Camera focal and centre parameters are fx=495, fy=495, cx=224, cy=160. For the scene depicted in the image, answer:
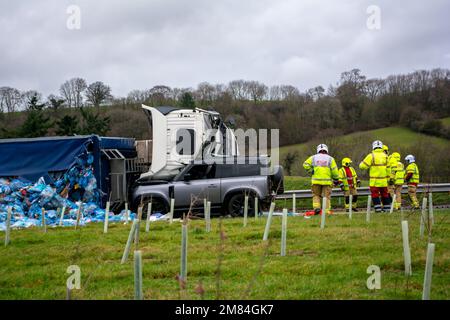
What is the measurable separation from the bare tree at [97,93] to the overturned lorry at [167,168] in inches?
1593

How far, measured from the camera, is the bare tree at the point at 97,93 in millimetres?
53781

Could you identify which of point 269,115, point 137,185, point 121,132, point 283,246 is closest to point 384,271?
point 283,246

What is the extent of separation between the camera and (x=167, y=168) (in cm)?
1538

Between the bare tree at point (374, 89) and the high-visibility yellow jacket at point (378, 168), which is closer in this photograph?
the high-visibility yellow jacket at point (378, 168)

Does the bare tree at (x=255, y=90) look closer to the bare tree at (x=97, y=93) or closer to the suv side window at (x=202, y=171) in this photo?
the bare tree at (x=97, y=93)

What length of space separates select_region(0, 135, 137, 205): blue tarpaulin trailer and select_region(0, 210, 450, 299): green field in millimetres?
4093

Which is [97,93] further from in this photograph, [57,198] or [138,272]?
[138,272]

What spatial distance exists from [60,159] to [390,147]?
29.0 meters

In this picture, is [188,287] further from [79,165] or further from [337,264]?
[79,165]

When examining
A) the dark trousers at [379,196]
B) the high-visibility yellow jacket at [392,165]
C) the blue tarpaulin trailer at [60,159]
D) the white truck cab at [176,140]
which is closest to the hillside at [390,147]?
the high-visibility yellow jacket at [392,165]

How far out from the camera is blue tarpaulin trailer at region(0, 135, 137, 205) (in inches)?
552

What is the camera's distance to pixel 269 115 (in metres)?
48.0

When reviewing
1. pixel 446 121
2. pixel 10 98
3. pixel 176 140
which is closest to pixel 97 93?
pixel 10 98
